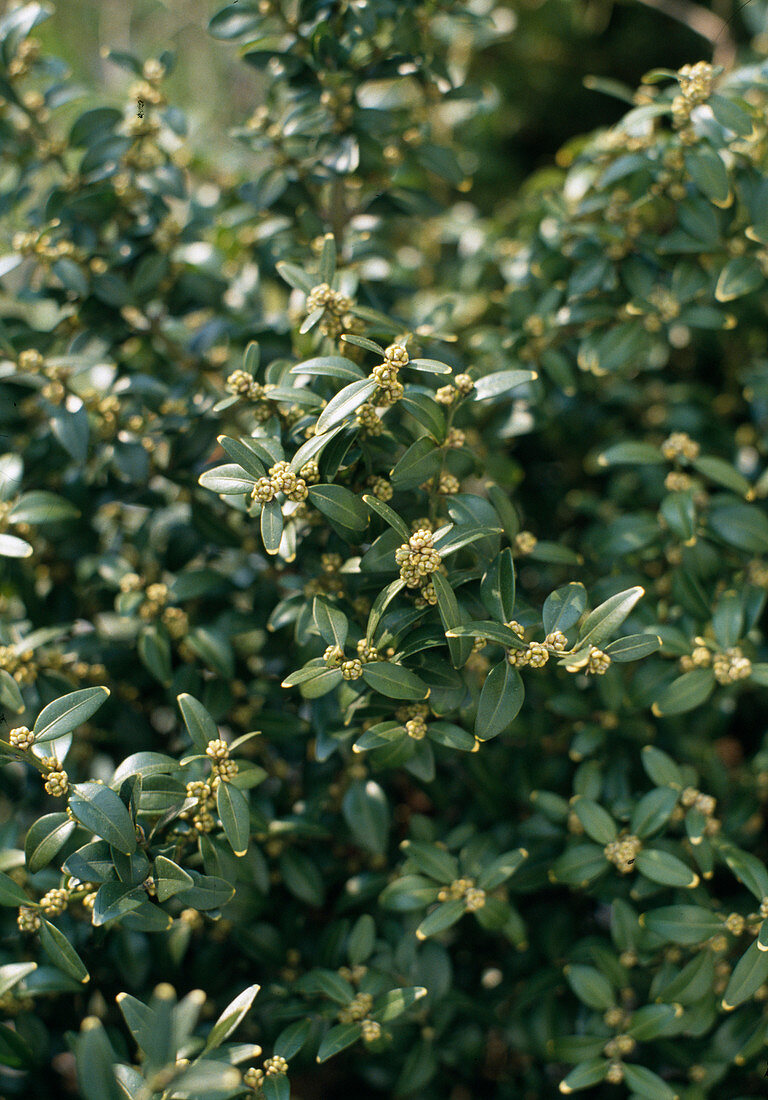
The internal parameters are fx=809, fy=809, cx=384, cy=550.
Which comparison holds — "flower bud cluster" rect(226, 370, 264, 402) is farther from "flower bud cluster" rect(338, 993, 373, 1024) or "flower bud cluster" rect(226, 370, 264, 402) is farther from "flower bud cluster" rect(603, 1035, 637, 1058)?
"flower bud cluster" rect(603, 1035, 637, 1058)

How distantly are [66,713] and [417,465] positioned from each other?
464mm

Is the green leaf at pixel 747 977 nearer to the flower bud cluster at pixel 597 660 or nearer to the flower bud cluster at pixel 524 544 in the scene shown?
the flower bud cluster at pixel 597 660

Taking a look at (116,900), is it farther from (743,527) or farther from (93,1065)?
(743,527)

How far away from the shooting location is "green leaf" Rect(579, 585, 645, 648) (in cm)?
85

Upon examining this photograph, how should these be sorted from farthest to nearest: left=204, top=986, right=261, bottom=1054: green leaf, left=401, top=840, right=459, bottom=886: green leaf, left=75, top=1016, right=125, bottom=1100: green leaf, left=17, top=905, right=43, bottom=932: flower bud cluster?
left=401, top=840, right=459, bottom=886: green leaf < left=17, top=905, right=43, bottom=932: flower bud cluster < left=204, top=986, right=261, bottom=1054: green leaf < left=75, top=1016, right=125, bottom=1100: green leaf

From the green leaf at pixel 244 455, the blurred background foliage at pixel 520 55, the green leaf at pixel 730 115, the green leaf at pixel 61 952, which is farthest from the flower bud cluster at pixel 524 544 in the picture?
the blurred background foliage at pixel 520 55

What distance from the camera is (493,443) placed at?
1.27 meters

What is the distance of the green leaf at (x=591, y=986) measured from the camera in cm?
99

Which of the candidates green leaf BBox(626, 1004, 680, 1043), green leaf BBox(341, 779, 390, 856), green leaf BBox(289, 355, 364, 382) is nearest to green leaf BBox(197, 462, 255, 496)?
green leaf BBox(289, 355, 364, 382)

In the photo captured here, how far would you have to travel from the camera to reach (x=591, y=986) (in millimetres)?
996

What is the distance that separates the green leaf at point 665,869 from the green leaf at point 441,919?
0.22 metres

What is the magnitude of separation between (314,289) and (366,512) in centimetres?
29

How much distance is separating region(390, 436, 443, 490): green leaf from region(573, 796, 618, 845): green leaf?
45 centimetres

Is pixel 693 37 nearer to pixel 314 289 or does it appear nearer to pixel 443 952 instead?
pixel 314 289
